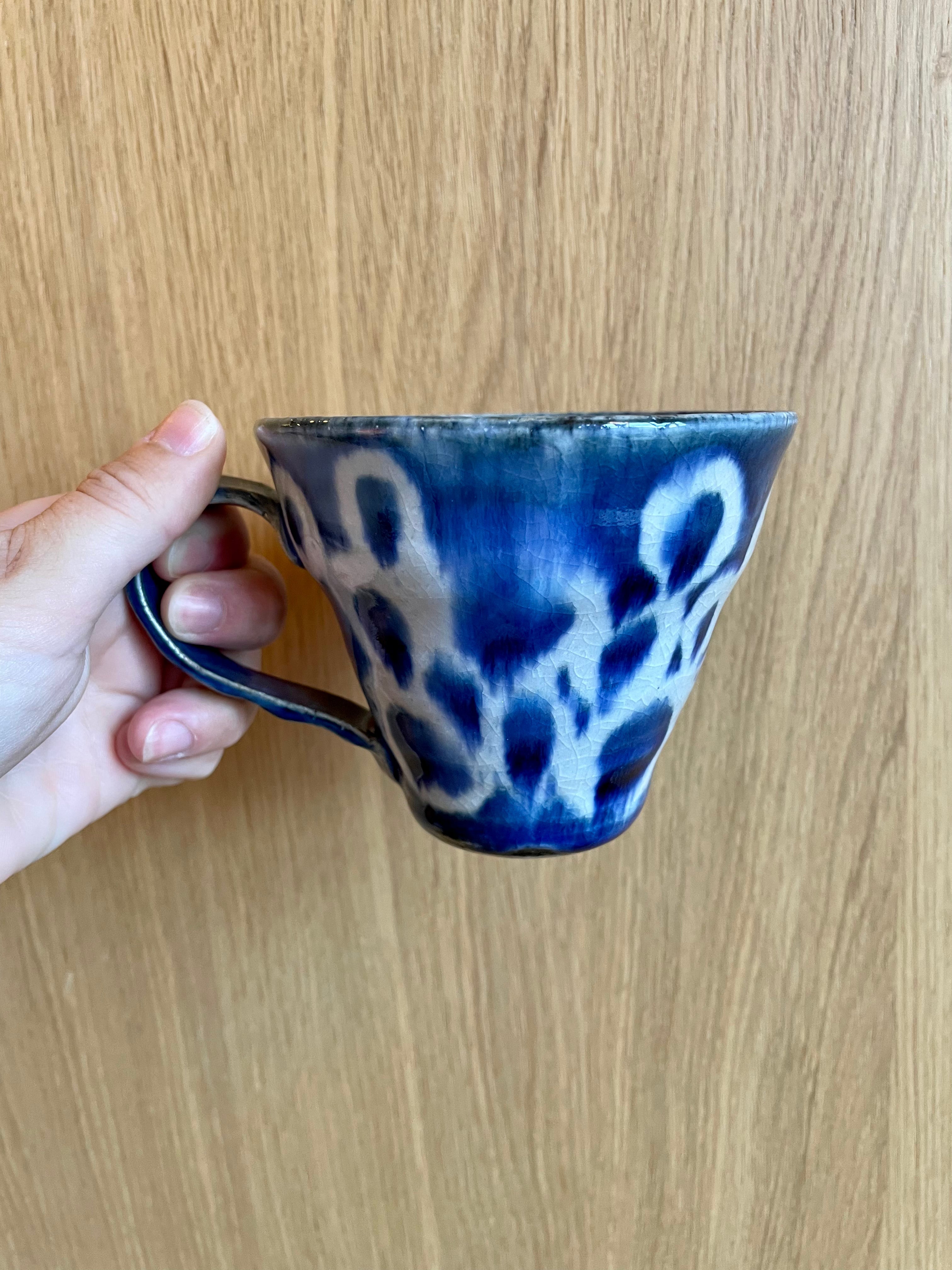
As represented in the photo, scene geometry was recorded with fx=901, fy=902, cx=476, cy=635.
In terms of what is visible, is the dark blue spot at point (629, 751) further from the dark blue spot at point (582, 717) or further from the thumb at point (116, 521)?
the thumb at point (116, 521)

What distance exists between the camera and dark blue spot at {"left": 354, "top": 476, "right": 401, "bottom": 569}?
22cm

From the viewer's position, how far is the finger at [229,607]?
1.05 feet

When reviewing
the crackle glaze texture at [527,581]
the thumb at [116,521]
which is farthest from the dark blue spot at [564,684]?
the thumb at [116,521]

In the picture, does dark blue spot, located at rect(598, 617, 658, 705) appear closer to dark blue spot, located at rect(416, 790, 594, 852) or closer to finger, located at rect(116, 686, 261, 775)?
dark blue spot, located at rect(416, 790, 594, 852)

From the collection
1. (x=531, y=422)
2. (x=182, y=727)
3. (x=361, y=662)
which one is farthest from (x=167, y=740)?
(x=531, y=422)

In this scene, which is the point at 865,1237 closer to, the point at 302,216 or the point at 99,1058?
the point at 99,1058

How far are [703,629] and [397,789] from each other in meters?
0.17

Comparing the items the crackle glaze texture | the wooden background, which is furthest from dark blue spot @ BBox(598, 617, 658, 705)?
the wooden background

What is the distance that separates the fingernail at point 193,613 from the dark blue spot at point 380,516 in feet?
0.37

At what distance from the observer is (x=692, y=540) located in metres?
0.23

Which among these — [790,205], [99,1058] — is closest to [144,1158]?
[99,1058]

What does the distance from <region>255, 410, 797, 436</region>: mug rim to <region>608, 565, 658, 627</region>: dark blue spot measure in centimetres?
4

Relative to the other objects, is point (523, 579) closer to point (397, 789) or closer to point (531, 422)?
point (531, 422)

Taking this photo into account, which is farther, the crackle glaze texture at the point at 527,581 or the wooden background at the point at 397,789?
the wooden background at the point at 397,789
